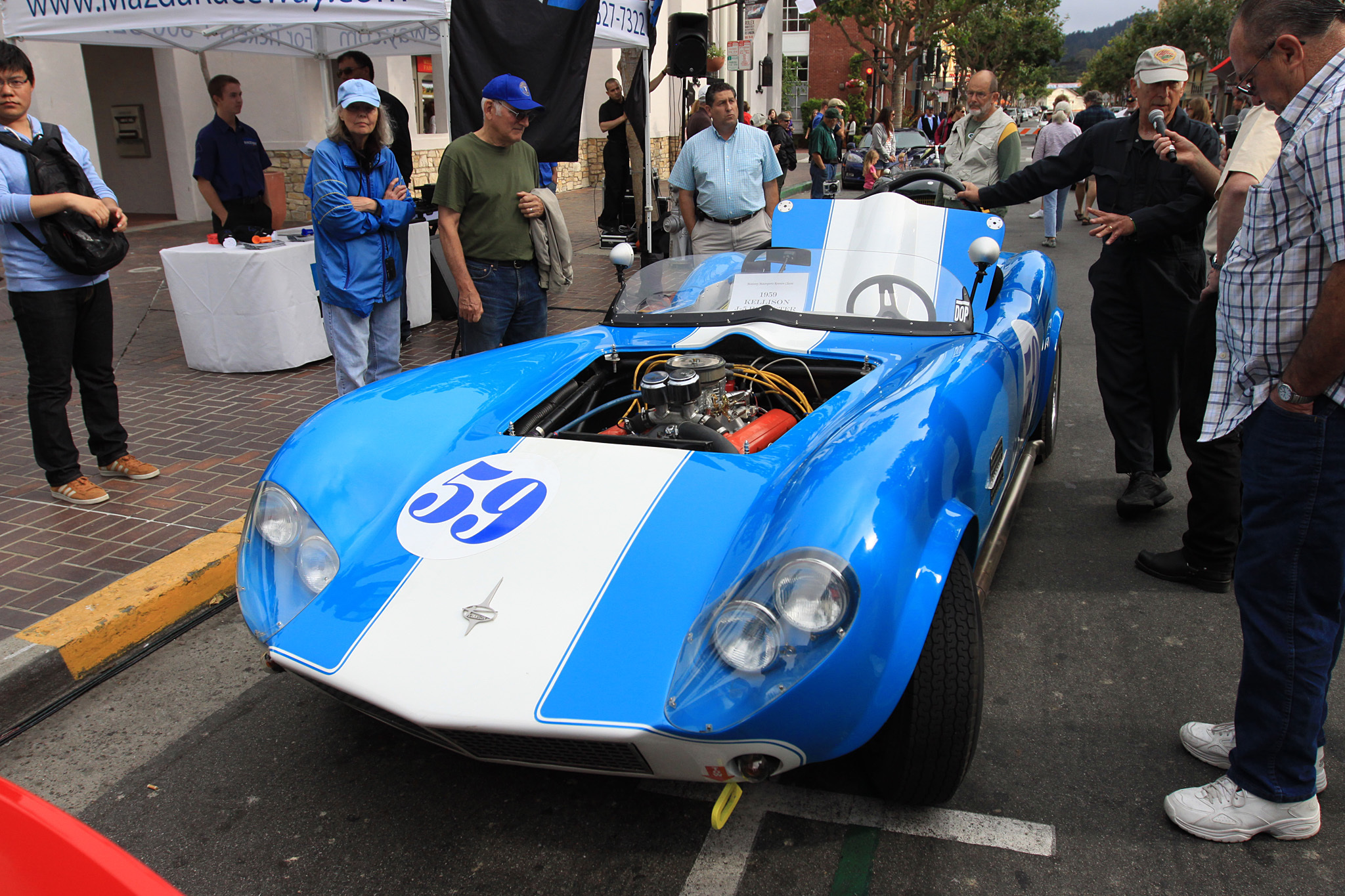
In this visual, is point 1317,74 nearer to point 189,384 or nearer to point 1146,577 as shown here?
point 1146,577

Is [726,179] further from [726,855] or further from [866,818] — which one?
[726,855]

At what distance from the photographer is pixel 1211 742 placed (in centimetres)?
232

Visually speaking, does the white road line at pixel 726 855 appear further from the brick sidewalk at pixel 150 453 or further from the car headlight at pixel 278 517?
the brick sidewalk at pixel 150 453

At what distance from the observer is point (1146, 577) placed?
336 centimetres

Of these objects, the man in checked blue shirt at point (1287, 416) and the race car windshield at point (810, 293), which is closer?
the man in checked blue shirt at point (1287, 416)

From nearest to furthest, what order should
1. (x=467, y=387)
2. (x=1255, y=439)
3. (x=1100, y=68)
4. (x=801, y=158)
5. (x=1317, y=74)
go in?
(x=1317, y=74) → (x=1255, y=439) → (x=467, y=387) → (x=801, y=158) → (x=1100, y=68)

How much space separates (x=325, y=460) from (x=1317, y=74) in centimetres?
251

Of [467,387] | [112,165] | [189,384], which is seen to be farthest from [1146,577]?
[112,165]

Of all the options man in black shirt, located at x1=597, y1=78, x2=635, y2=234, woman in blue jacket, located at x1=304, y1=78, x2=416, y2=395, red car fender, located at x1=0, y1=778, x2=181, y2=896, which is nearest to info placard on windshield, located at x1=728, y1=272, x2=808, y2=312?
woman in blue jacket, located at x1=304, y1=78, x2=416, y2=395

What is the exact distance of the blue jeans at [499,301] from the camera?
457 cm

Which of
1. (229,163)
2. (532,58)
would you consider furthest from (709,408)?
(229,163)

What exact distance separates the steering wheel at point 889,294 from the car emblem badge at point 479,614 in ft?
6.19

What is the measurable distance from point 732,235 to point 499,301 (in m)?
1.95

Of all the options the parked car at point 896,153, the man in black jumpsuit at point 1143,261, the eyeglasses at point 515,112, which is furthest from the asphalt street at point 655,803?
the parked car at point 896,153
